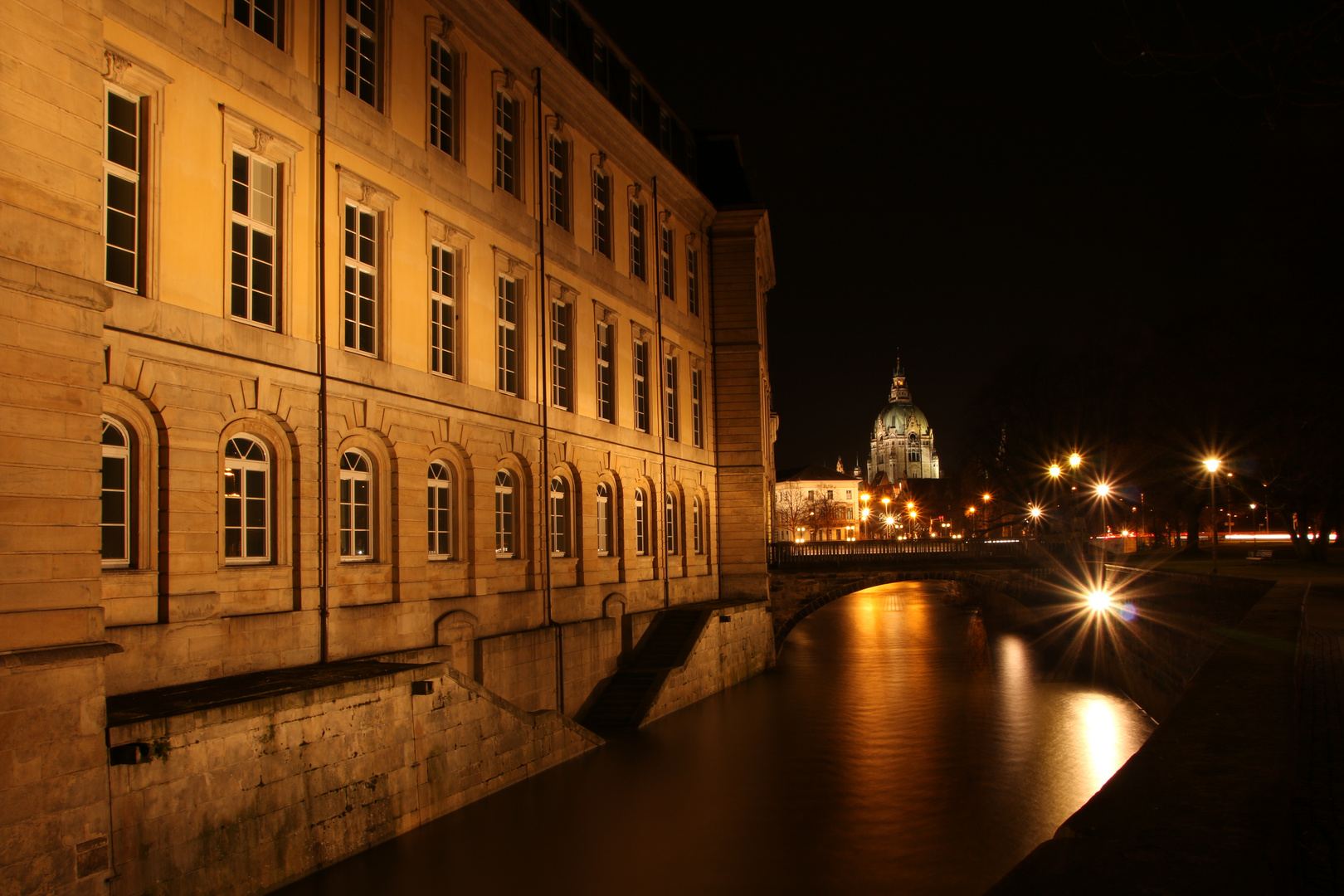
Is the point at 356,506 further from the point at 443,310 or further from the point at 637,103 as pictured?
the point at 637,103

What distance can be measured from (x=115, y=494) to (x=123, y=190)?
349 centimetres

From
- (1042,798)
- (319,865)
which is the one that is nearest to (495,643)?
(319,865)

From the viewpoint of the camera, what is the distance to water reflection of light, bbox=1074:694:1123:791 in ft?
63.6

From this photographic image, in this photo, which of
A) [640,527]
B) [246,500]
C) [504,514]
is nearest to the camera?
[246,500]

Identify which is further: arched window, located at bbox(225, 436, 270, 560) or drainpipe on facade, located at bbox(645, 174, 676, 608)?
drainpipe on facade, located at bbox(645, 174, 676, 608)

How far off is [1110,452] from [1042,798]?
126 feet

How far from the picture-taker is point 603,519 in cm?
2561

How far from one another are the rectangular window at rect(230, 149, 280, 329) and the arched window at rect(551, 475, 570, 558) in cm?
899

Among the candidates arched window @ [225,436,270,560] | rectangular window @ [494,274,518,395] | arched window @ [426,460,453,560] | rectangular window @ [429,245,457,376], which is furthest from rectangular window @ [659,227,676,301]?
arched window @ [225,436,270,560]

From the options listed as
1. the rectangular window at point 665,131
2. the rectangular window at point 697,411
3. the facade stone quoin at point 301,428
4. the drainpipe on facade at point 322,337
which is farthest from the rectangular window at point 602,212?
the drainpipe on facade at point 322,337

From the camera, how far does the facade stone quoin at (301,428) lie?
950cm

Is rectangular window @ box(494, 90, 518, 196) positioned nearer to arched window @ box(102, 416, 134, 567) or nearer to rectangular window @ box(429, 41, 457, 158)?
rectangular window @ box(429, 41, 457, 158)

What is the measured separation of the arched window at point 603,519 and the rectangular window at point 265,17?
1253 centimetres

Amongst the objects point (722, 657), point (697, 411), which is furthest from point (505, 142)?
point (722, 657)
